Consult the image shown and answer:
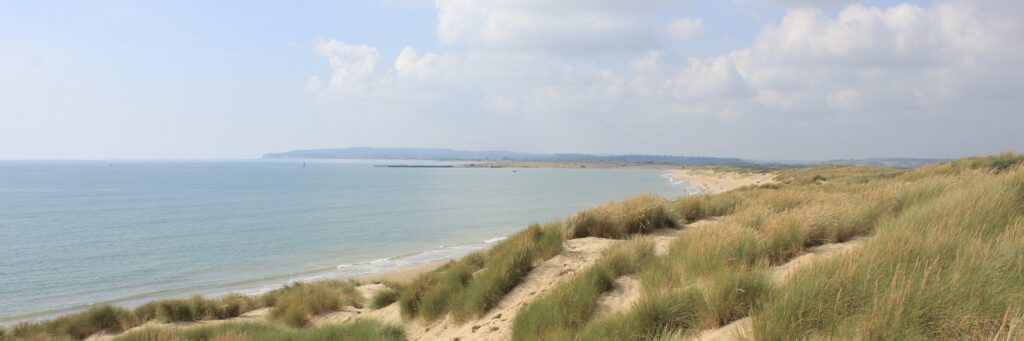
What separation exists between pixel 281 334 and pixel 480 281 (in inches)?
125

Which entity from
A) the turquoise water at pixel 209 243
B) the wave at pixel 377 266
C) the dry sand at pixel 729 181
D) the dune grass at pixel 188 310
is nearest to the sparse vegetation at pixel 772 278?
the dune grass at pixel 188 310

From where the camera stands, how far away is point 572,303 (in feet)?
19.8

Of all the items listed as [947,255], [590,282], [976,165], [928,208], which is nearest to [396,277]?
[590,282]

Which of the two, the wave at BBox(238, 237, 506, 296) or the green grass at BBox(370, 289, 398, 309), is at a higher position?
the green grass at BBox(370, 289, 398, 309)

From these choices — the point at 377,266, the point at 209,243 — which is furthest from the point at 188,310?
the point at 209,243

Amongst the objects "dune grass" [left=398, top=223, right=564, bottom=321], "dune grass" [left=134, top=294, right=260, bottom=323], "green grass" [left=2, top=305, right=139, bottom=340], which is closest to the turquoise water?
"green grass" [left=2, top=305, right=139, bottom=340]

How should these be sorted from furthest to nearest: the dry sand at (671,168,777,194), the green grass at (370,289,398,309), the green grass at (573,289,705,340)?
the dry sand at (671,168,777,194)
the green grass at (370,289,398,309)
the green grass at (573,289,705,340)

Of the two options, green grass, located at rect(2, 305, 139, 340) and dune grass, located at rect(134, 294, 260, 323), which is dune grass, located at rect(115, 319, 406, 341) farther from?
green grass, located at rect(2, 305, 139, 340)

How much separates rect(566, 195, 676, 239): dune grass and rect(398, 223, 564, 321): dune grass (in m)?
0.71

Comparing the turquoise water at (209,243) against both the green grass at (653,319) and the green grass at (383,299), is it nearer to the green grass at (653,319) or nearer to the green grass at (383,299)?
the green grass at (383,299)

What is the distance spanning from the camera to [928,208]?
7.02m

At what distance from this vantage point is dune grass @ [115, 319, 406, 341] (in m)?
7.56

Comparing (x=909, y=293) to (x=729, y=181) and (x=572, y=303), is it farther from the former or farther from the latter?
(x=729, y=181)

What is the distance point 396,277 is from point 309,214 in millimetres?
29841
